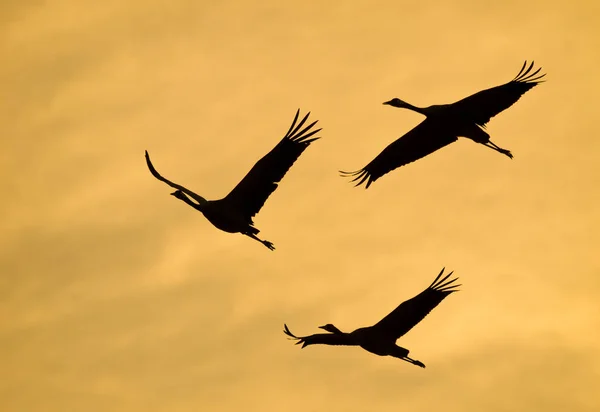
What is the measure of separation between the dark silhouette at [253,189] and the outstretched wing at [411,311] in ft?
12.4

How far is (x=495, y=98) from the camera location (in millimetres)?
27625

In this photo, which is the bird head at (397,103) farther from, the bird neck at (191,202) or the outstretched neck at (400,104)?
the bird neck at (191,202)

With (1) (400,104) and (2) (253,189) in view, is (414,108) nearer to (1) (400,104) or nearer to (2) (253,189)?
(1) (400,104)

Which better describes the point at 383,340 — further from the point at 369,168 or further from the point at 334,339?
the point at 369,168

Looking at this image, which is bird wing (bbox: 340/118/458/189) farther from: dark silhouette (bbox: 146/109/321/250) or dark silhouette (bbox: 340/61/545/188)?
dark silhouette (bbox: 146/109/321/250)

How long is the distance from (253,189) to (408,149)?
588 cm

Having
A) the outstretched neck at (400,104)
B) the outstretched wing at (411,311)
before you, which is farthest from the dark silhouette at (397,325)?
the outstretched neck at (400,104)

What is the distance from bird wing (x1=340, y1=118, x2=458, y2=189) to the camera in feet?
96.8

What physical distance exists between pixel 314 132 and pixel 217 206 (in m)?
2.83

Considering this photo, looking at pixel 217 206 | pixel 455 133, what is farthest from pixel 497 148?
pixel 217 206

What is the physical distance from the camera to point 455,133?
2906 centimetres

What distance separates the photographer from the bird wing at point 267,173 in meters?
25.6

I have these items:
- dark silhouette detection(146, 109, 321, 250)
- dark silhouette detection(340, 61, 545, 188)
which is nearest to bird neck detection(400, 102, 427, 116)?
dark silhouette detection(340, 61, 545, 188)

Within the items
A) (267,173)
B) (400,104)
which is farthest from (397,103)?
(267,173)
